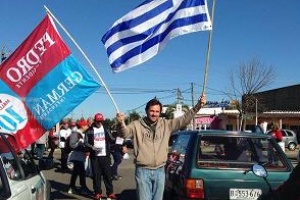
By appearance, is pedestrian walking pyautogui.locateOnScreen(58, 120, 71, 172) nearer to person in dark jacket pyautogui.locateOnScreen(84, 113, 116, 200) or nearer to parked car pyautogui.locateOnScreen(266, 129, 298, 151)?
person in dark jacket pyautogui.locateOnScreen(84, 113, 116, 200)

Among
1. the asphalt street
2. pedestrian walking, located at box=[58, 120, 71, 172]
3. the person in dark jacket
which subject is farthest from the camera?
pedestrian walking, located at box=[58, 120, 71, 172]

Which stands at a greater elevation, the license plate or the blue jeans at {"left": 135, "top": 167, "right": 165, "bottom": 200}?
the blue jeans at {"left": 135, "top": 167, "right": 165, "bottom": 200}

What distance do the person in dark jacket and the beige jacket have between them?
182 inches

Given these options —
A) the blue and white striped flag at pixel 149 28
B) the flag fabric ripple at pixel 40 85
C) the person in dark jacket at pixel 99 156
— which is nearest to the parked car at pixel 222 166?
the blue and white striped flag at pixel 149 28

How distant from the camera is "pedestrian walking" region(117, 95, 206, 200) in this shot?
657 cm

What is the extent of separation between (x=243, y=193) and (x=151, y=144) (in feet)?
4.64

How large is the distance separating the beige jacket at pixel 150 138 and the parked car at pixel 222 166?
0.78 meters

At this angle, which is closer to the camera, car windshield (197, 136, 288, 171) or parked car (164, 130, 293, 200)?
parked car (164, 130, 293, 200)

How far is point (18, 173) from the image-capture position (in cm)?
579

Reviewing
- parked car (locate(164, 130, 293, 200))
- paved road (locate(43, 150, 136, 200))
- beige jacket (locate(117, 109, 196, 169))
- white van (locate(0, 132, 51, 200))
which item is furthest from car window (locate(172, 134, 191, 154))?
paved road (locate(43, 150, 136, 200))

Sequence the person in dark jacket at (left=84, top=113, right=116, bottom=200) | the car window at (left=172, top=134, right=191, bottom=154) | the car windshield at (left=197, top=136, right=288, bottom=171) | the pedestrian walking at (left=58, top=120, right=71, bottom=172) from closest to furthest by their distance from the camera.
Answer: the car windshield at (left=197, top=136, right=288, bottom=171) < the car window at (left=172, top=134, right=191, bottom=154) < the person in dark jacket at (left=84, top=113, right=116, bottom=200) < the pedestrian walking at (left=58, top=120, right=71, bottom=172)

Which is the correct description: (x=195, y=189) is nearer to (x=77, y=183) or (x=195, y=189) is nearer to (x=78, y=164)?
(x=78, y=164)

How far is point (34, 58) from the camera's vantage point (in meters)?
8.34

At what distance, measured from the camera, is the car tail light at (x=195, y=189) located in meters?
7.12
